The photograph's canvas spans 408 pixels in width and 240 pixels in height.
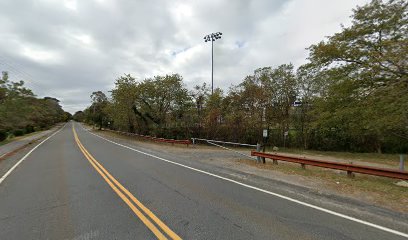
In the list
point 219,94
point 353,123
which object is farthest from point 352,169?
point 219,94

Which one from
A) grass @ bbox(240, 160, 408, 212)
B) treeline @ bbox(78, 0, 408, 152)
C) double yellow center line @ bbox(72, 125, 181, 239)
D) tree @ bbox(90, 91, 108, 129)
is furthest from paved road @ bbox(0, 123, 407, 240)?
tree @ bbox(90, 91, 108, 129)

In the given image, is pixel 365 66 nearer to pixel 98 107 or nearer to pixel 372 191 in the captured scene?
pixel 372 191

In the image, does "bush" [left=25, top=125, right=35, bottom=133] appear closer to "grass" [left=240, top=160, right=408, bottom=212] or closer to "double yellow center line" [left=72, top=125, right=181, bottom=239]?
"double yellow center line" [left=72, top=125, right=181, bottom=239]

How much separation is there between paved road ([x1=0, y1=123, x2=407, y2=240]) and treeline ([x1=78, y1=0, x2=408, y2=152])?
9.05m

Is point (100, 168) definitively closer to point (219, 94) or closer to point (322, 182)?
point (322, 182)

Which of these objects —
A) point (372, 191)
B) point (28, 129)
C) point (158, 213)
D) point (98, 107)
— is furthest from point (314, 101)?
point (28, 129)

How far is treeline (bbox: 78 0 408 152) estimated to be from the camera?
13934 millimetres

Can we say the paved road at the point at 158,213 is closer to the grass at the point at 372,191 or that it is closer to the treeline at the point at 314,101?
the grass at the point at 372,191

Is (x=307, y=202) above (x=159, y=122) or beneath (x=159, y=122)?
beneath

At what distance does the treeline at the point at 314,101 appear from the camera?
13934 mm

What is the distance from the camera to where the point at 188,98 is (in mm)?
32656

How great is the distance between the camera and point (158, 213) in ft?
16.1

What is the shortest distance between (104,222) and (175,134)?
26.1m

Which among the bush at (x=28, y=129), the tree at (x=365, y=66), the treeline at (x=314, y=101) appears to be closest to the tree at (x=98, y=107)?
the bush at (x=28, y=129)
